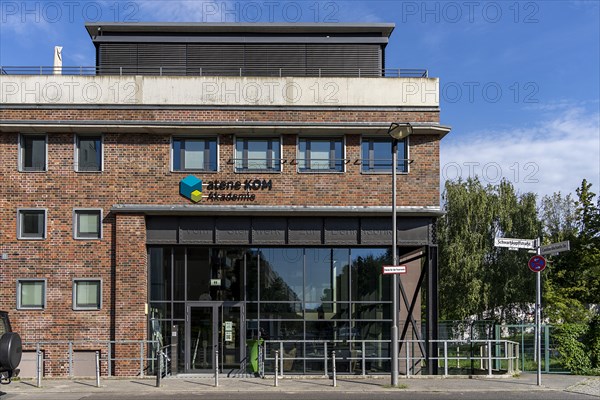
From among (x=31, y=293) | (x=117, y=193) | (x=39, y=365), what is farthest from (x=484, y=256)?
(x=39, y=365)

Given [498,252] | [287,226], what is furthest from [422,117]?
[498,252]

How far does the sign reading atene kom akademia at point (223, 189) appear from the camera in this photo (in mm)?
20297

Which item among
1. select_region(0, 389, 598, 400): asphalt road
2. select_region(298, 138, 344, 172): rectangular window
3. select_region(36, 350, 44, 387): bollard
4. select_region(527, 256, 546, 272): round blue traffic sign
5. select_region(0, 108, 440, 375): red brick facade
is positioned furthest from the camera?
select_region(298, 138, 344, 172): rectangular window

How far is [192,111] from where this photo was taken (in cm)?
2048

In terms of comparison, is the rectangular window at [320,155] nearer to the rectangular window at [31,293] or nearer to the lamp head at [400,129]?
the lamp head at [400,129]

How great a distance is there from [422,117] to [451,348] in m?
7.39

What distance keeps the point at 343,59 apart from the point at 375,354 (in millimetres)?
9978

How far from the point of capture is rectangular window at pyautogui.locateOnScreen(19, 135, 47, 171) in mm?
20531

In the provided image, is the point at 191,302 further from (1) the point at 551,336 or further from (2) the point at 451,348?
(1) the point at 551,336

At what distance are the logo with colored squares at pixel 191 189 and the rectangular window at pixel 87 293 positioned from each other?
3.73 m

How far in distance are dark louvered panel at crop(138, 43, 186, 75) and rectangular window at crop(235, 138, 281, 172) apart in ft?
13.3

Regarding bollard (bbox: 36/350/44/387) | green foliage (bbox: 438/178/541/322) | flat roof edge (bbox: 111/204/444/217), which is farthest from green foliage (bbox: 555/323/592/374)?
green foliage (bbox: 438/178/541/322)

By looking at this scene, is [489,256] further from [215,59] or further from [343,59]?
[215,59]

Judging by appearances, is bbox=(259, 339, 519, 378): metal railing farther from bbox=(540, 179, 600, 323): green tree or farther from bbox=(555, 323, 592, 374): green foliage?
bbox=(540, 179, 600, 323): green tree
